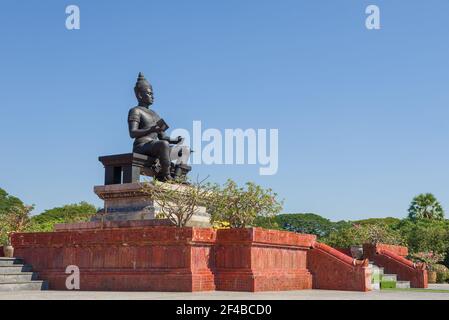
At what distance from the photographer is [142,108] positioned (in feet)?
52.7

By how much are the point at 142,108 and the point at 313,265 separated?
567 centimetres

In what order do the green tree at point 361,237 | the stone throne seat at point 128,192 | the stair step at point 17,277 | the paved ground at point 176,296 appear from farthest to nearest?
the green tree at point 361,237 → the stone throne seat at point 128,192 → the stair step at point 17,277 → the paved ground at point 176,296

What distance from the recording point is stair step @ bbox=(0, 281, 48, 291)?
42.1 ft

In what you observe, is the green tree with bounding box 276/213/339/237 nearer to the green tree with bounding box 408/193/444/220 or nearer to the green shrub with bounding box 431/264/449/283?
the green tree with bounding box 408/193/444/220

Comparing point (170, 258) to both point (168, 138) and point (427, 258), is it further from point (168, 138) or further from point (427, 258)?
point (427, 258)

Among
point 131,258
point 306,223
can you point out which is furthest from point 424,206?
point 131,258

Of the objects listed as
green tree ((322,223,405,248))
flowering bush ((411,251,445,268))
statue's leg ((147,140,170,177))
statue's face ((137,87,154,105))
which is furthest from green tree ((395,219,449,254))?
statue's leg ((147,140,170,177))

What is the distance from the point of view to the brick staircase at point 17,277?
13055mm

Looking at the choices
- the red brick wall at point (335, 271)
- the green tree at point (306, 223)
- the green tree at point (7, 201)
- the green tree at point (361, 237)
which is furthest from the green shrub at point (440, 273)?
the green tree at point (306, 223)

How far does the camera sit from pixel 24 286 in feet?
43.5

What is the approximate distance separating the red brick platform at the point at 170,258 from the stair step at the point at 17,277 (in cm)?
25

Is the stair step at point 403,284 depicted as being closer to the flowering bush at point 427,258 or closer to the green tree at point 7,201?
the flowering bush at point 427,258
